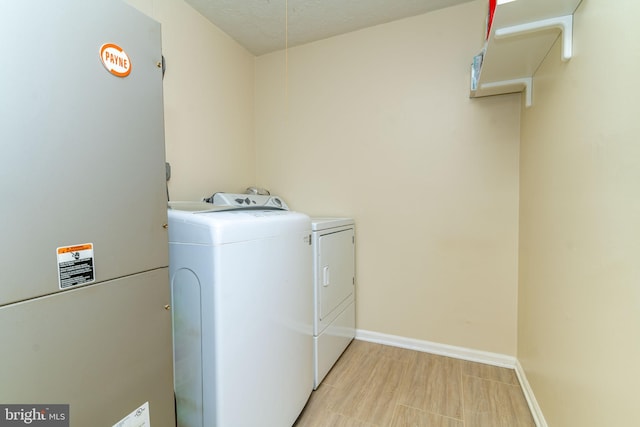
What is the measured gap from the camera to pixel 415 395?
1.61 m

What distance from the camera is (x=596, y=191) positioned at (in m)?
0.92

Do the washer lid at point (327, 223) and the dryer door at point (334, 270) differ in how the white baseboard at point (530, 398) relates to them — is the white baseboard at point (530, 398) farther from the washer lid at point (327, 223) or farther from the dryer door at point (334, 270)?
the washer lid at point (327, 223)

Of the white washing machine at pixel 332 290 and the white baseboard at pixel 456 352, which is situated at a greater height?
the white washing machine at pixel 332 290

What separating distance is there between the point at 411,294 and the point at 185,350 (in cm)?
160

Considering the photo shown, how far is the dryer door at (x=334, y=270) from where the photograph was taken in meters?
1.70

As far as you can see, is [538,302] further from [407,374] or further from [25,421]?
[25,421]

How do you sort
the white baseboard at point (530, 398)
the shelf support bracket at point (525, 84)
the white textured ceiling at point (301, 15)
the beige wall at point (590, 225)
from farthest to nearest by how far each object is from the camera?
the white textured ceiling at point (301, 15)
the shelf support bracket at point (525, 84)
the white baseboard at point (530, 398)
the beige wall at point (590, 225)

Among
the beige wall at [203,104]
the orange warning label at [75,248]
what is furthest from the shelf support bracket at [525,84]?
the orange warning label at [75,248]

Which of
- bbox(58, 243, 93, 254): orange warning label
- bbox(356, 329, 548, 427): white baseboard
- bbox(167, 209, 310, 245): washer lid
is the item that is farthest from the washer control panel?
bbox(356, 329, 548, 427): white baseboard

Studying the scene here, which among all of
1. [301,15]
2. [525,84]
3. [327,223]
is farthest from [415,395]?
[301,15]

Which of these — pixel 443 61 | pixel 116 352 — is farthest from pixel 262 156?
pixel 116 352

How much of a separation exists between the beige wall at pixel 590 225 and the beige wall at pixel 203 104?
2016mm

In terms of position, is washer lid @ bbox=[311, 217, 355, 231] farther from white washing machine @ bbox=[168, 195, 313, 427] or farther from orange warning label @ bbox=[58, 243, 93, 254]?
orange warning label @ bbox=[58, 243, 93, 254]

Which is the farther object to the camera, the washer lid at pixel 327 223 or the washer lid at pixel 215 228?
the washer lid at pixel 327 223
